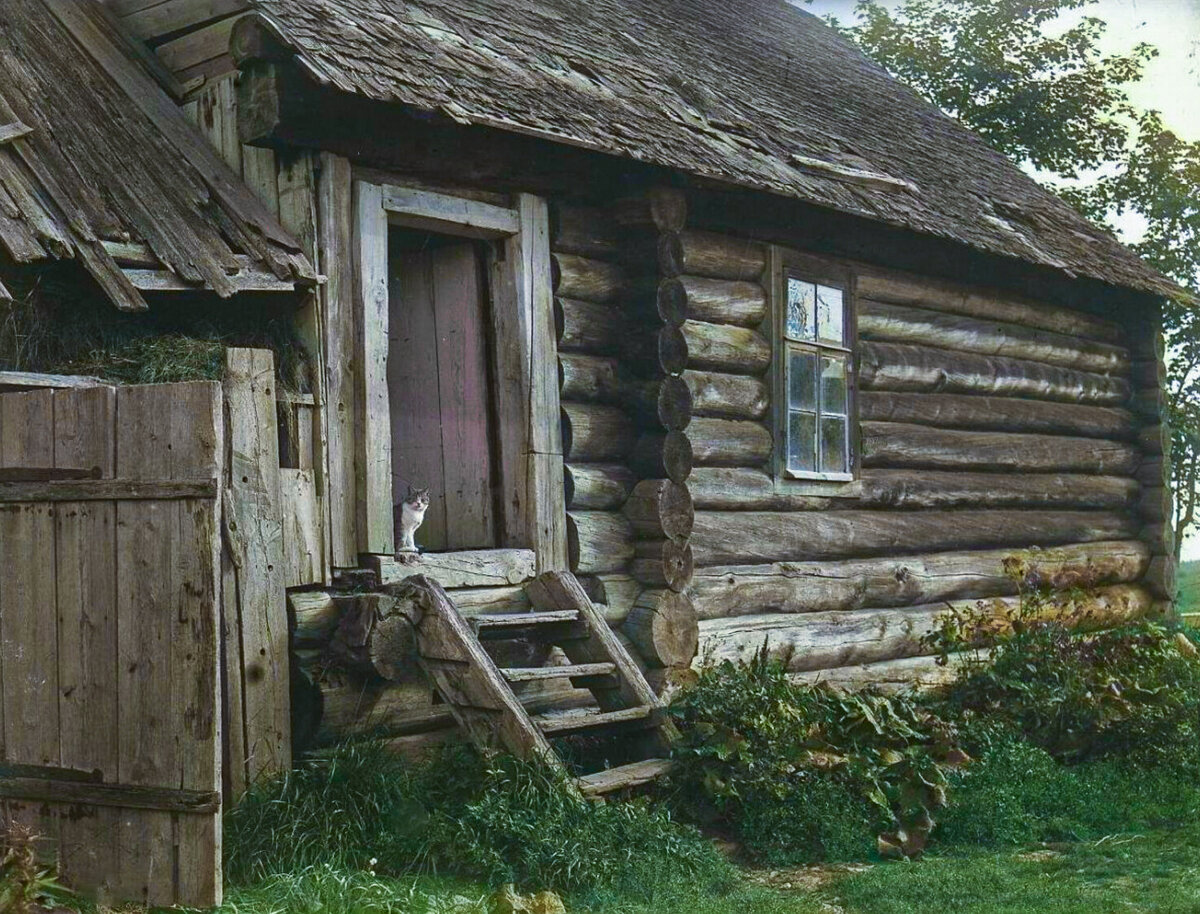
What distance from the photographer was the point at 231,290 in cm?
654

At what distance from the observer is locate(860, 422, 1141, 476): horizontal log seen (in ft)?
35.9

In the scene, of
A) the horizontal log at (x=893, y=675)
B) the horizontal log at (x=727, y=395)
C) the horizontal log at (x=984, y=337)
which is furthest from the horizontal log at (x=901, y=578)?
the horizontal log at (x=984, y=337)

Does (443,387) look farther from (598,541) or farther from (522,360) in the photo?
(598,541)

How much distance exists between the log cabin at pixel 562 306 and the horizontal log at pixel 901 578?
33mm

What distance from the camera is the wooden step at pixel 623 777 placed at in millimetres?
6715

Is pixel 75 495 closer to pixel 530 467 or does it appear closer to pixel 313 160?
pixel 313 160

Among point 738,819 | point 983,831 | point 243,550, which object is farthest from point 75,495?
point 983,831

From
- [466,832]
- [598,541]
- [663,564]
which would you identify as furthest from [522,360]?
[466,832]

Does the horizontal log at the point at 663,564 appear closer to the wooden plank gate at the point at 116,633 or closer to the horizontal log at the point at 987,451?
the horizontal log at the point at 987,451

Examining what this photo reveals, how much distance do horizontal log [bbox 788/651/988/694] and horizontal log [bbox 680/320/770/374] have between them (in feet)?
6.78

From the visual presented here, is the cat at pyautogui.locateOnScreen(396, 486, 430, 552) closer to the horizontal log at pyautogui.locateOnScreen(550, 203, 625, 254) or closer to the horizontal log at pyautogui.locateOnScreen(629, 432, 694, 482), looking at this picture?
the horizontal log at pyautogui.locateOnScreen(629, 432, 694, 482)

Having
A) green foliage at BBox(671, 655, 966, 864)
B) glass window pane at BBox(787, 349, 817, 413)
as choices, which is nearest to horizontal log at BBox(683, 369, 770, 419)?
glass window pane at BBox(787, 349, 817, 413)

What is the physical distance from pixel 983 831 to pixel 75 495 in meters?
4.49

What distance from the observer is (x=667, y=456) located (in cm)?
852
